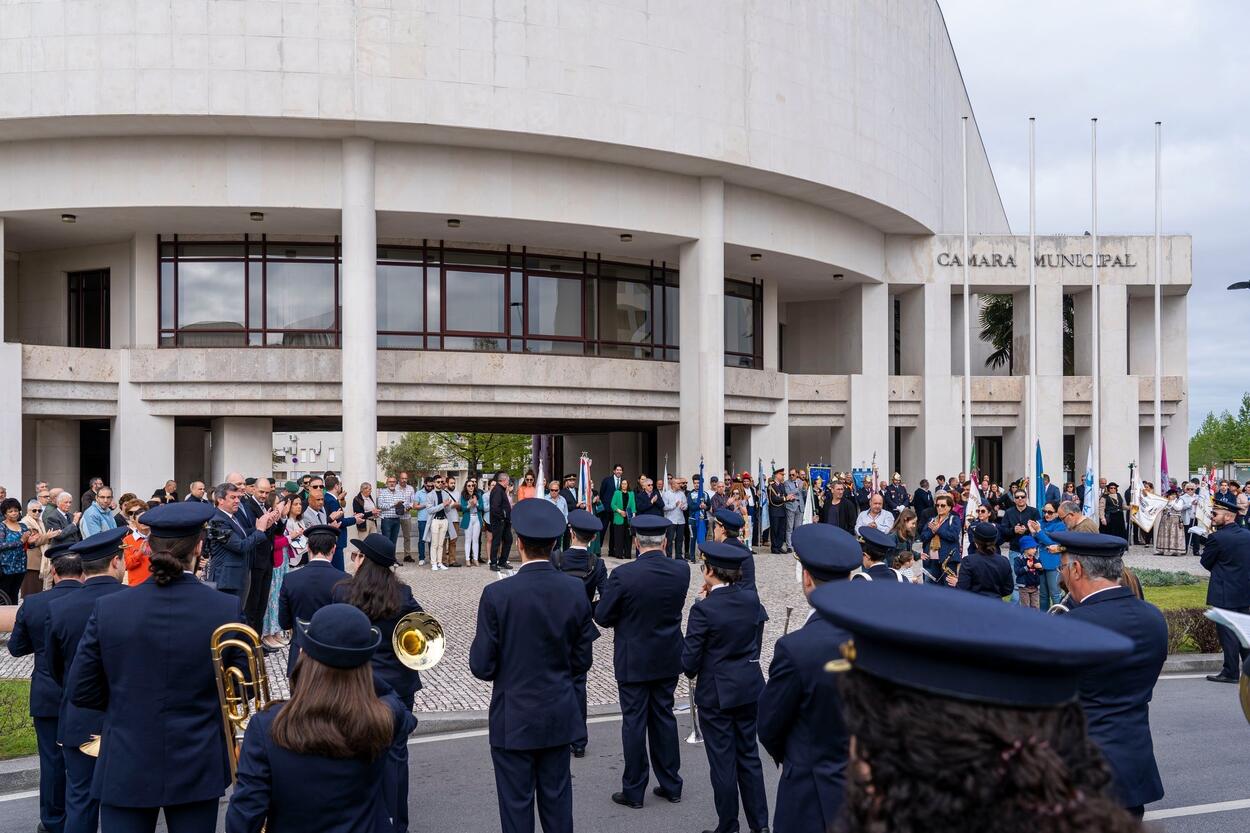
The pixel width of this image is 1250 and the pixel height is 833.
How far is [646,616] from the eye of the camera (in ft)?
23.6

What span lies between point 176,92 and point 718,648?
2136 cm

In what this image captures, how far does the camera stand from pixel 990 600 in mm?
1721

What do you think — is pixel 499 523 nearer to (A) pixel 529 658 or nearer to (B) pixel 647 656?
(B) pixel 647 656

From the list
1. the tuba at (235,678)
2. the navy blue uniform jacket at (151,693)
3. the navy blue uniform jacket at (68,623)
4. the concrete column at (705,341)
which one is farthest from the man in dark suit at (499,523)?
the navy blue uniform jacket at (151,693)

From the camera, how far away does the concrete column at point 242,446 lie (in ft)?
86.2

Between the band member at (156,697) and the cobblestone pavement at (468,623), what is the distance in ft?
16.5

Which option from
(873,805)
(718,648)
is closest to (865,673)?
(873,805)

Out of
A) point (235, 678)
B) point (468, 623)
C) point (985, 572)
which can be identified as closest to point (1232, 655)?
point (985, 572)

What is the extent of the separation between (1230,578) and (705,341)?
1837 cm

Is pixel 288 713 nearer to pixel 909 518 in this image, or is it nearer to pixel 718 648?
→ pixel 718 648

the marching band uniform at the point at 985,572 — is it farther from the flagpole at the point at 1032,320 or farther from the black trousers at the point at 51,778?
the flagpole at the point at 1032,320

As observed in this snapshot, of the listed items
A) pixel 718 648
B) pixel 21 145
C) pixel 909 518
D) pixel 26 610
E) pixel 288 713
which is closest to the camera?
pixel 288 713

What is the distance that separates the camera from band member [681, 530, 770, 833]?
641 centimetres

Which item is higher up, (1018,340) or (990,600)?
(1018,340)
